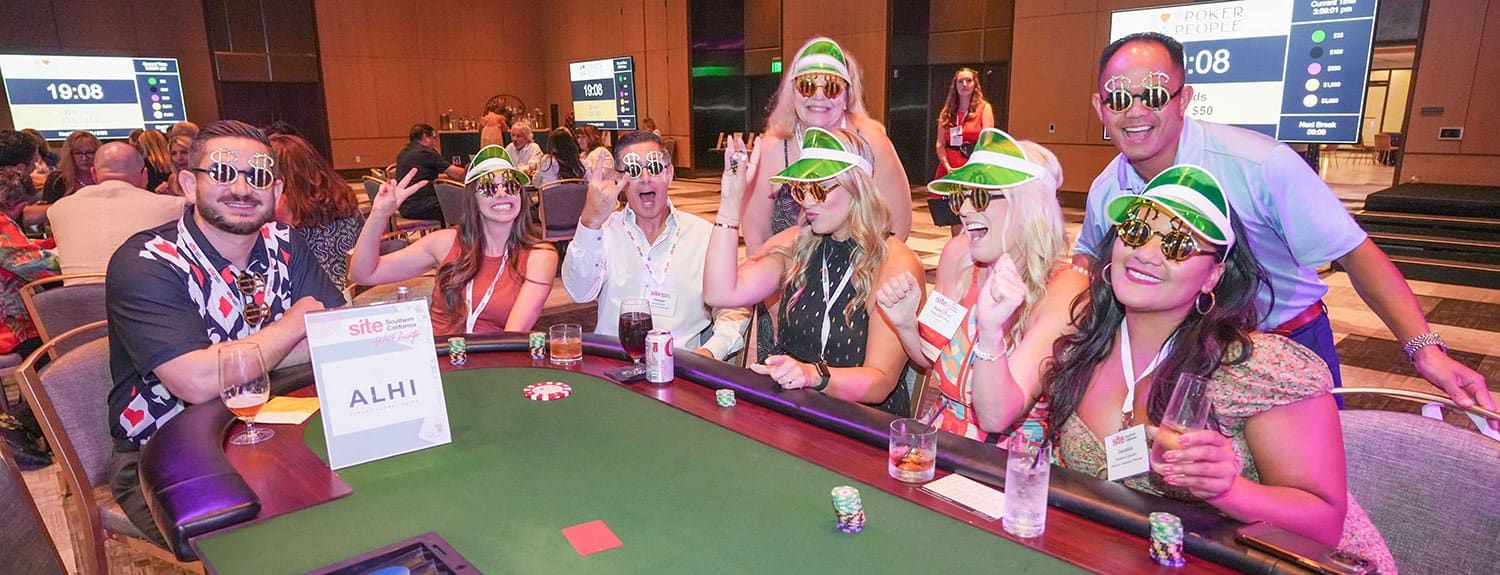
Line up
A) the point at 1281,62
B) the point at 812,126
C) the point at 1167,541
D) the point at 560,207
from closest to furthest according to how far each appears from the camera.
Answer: the point at 1167,541 < the point at 812,126 < the point at 560,207 < the point at 1281,62

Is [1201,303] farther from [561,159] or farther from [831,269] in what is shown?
[561,159]

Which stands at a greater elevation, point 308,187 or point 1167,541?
point 308,187

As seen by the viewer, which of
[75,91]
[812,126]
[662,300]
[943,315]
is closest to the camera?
[943,315]

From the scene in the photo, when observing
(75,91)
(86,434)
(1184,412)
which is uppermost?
(75,91)

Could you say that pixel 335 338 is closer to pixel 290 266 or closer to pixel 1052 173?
pixel 290 266

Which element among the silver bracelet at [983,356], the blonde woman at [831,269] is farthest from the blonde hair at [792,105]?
the silver bracelet at [983,356]

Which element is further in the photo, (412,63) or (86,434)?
(412,63)

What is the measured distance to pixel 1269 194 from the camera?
2172mm

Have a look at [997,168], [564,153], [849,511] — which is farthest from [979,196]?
[564,153]

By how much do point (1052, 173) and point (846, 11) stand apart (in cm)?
1070

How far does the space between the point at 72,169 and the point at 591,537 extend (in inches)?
269

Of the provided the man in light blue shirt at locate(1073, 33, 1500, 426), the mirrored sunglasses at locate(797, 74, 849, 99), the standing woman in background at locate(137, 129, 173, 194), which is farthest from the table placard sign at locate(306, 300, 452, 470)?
the standing woman in background at locate(137, 129, 173, 194)

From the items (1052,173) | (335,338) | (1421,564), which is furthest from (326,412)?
(1421,564)

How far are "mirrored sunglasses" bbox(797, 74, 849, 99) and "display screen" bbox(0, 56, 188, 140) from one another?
550 inches
